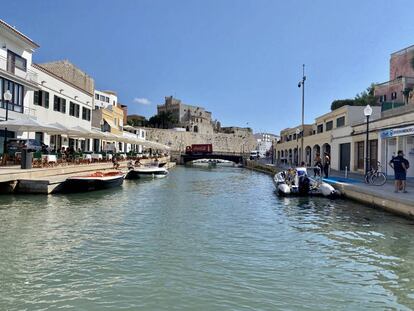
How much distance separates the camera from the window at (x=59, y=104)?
34219 mm

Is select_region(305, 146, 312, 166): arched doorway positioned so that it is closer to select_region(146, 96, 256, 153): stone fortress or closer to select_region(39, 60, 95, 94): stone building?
select_region(39, 60, 95, 94): stone building

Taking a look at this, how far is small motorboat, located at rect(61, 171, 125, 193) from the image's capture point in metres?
21.3

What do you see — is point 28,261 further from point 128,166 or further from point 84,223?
point 128,166

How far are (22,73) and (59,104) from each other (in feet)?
23.7

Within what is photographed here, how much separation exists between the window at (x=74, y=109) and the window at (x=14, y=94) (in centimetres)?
983

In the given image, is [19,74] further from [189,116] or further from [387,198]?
[189,116]

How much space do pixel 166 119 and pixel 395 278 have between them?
133 meters

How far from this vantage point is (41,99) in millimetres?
31453

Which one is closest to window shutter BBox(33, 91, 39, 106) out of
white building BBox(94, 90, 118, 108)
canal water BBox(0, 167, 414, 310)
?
canal water BBox(0, 167, 414, 310)

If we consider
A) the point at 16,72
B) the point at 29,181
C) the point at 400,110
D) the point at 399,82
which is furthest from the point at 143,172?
the point at 399,82

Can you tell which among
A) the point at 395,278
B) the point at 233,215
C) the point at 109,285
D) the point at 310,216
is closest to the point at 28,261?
the point at 109,285

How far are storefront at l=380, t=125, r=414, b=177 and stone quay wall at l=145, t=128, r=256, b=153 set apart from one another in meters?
79.3

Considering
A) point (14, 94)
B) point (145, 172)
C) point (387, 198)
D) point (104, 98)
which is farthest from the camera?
point (104, 98)

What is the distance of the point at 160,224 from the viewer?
42.9 ft
